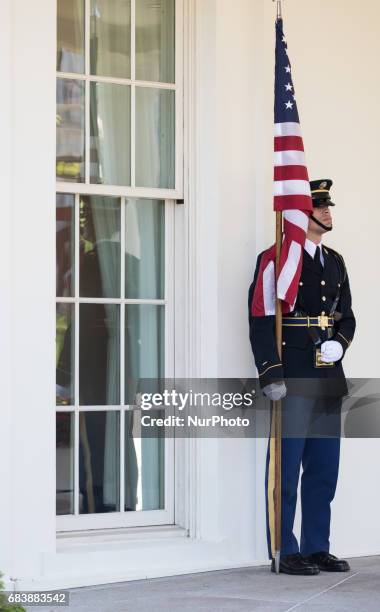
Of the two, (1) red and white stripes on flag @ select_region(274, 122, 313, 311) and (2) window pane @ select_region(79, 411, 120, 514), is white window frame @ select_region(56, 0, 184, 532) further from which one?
(1) red and white stripes on flag @ select_region(274, 122, 313, 311)

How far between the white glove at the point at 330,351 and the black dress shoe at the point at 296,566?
38.5 inches

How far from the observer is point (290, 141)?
6.00m

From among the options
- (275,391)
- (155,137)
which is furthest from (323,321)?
(155,137)

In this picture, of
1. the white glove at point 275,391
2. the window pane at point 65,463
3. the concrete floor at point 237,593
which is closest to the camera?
the concrete floor at point 237,593

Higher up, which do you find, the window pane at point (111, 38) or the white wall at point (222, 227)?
the window pane at point (111, 38)

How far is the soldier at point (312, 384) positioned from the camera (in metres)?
6.06

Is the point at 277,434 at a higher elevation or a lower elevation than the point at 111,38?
lower

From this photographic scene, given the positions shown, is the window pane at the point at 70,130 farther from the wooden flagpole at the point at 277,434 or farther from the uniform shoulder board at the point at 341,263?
the uniform shoulder board at the point at 341,263

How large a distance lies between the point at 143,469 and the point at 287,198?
1555 millimetres

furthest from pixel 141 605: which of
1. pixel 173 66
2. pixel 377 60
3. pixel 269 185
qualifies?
pixel 377 60

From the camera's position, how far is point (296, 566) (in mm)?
6004

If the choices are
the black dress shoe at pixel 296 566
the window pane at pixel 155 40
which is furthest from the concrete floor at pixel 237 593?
the window pane at pixel 155 40
